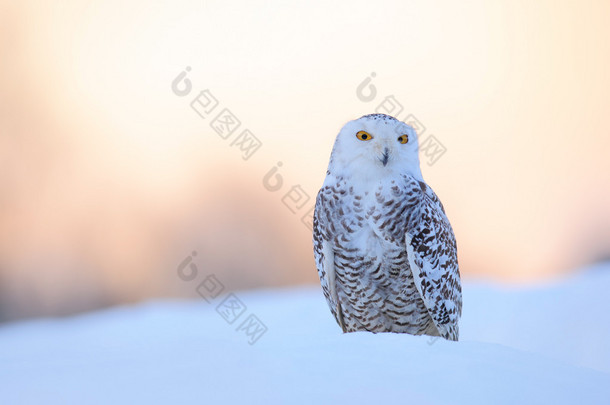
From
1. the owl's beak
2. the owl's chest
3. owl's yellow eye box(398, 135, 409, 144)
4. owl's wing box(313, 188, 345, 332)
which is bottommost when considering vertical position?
owl's wing box(313, 188, 345, 332)

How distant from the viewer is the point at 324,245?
214 cm

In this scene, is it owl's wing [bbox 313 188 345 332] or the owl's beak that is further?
owl's wing [bbox 313 188 345 332]

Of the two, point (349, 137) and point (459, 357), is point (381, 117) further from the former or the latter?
point (459, 357)

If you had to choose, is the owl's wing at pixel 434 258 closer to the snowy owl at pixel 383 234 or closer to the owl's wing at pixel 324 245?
the snowy owl at pixel 383 234

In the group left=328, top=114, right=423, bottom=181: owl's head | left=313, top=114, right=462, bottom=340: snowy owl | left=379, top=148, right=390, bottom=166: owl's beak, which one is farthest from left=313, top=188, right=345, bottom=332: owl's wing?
left=379, top=148, right=390, bottom=166: owl's beak

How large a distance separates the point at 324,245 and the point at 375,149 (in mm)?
400

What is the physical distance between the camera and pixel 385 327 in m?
2.24

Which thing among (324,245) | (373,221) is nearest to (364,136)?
(373,221)

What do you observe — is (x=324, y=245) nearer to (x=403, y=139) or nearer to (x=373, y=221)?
(x=373, y=221)

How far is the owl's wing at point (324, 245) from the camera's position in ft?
6.91

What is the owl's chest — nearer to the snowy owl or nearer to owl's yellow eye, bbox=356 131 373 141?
the snowy owl

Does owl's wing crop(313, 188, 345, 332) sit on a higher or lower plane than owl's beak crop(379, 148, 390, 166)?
lower

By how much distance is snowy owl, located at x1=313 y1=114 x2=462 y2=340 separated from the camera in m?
2.00

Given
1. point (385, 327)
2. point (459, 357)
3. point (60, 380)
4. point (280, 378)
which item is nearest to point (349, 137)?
point (385, 327)
